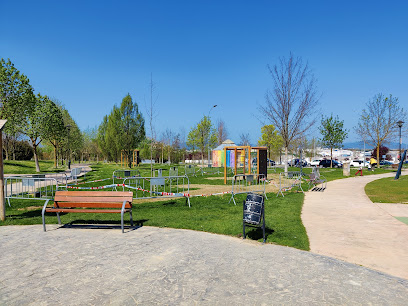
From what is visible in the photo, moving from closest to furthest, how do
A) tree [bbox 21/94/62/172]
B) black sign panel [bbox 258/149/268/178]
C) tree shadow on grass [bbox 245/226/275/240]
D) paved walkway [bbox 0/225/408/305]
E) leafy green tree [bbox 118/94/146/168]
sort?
paved walkway [bbox 0/225/408/305] → tree shadow on grass [bbox 245/226/275/240] → black sign panel [bbox 258/149/268/178] → tree [bbox 21/94/62/172] → leafy green tree [bbox 118/94/146/168]

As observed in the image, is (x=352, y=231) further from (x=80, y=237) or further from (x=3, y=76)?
(x=3, y=76)

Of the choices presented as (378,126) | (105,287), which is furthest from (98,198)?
(378,126)

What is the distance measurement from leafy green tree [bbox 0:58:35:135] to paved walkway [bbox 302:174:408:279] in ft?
85.7

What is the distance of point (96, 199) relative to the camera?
23.2 ft

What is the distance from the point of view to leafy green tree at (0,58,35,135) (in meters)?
25.5

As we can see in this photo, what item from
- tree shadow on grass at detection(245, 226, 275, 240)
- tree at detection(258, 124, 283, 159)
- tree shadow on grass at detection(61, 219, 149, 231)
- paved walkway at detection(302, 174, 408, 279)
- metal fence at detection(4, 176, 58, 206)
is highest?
tree at detection(258, 124, 283, 159)

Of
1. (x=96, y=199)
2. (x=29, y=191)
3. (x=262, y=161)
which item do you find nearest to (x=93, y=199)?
(x=96, y=199)

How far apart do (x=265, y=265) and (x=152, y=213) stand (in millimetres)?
4847

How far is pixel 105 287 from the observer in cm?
396

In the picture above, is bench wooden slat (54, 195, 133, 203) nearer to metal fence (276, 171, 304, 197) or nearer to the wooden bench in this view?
the wooden bench

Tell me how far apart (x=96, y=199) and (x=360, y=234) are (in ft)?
19.8

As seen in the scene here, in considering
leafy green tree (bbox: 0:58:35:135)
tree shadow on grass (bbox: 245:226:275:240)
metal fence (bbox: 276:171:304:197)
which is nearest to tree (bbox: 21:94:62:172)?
leafy green tree (bbox: 0:58:35:135)

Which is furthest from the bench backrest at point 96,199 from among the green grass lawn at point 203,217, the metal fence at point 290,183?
the metal fence at point 290,183

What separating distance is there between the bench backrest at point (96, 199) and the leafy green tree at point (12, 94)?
23.3 m
